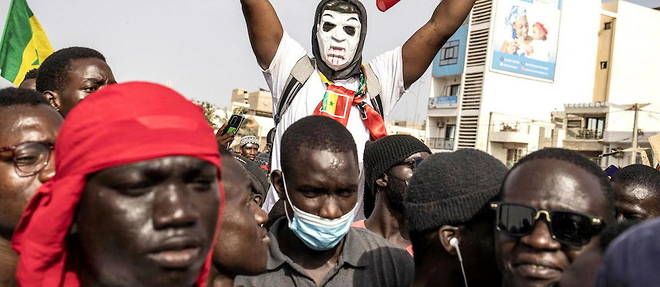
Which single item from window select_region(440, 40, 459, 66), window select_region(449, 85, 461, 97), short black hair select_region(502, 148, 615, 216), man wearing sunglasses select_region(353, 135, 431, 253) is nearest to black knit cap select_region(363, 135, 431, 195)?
man wearing sunglasses select_region(353, 135, 431, 253)

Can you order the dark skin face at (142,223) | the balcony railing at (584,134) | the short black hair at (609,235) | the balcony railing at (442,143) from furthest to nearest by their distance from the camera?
the balcony railing at (442,143) < the balcony railing at (584,134) < the dark skin face at (142,223) < the short black hair at (609,235)

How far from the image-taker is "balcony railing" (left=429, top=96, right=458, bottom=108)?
181 ft

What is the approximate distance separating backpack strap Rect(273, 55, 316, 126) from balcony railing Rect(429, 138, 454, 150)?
51.3m

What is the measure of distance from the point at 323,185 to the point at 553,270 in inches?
52.7

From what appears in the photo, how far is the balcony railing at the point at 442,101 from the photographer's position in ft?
181

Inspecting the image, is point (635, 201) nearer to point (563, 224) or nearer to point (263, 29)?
point (563, 224)

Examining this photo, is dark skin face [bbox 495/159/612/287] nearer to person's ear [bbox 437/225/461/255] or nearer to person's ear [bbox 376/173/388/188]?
person's ear [bbox 437/225/461/255]

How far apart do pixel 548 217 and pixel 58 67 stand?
297 cm

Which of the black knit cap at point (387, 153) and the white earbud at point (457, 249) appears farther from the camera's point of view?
the black knit cap at point (387, 153)

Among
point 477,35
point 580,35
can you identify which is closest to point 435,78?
point 477,35

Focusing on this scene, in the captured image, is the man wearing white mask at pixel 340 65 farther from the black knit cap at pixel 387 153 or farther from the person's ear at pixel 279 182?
the person's ear at pixel 279 182

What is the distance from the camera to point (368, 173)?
14.2ft

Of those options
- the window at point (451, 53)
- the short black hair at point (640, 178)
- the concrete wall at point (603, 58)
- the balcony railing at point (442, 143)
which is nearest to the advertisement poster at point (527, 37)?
the window at point (451, 53)

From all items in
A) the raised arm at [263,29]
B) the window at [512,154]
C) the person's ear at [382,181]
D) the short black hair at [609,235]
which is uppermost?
the raised arm at [263,29]
